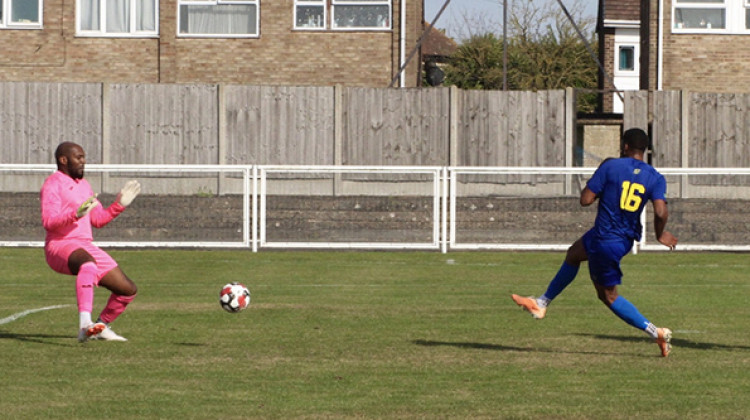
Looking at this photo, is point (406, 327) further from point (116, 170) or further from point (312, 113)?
point (312, 113)

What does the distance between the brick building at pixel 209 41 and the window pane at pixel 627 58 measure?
33505 millimetres

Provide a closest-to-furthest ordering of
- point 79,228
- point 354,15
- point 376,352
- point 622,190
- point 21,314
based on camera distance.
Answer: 1. point 622,190
2. point 376,352
3. point 79,228
4. point 21,314
5. point 354,15

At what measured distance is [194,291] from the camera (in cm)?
1642

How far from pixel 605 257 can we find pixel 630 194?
527mm

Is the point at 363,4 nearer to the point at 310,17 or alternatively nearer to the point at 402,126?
the point at 310,17

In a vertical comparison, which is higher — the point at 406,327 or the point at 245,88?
the point at 245,88

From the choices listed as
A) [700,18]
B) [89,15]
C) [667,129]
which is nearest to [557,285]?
[667,129]

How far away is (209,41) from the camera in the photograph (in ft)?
108

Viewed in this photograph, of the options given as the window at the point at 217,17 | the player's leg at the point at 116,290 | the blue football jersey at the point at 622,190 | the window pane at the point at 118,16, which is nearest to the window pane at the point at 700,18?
the window at the point at 217,17

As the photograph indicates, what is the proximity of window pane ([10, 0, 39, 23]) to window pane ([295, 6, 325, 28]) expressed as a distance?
6.66 metres

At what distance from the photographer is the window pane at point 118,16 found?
3309 centimetres

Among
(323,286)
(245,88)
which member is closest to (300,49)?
(245,88)

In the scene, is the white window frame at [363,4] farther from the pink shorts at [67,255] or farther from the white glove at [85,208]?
the white glove at [85,208]

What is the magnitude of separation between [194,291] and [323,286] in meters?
1.80
